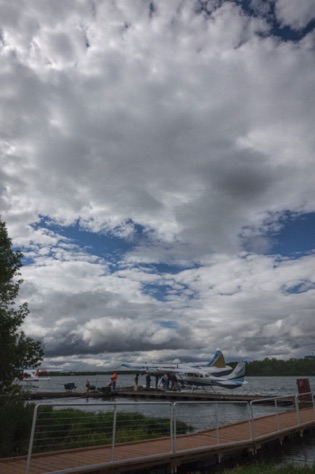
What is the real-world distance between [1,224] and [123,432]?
29.7ft

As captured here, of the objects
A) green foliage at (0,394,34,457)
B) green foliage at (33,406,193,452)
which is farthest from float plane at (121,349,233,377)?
green foliage at (0,394,34,457)

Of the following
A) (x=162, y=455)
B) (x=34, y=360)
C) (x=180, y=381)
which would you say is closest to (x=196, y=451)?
(x=162, y=455)

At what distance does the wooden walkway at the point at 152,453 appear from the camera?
→ 927cm

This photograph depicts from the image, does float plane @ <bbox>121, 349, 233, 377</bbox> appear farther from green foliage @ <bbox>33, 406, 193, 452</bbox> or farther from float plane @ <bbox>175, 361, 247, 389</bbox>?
green foliage @ <bbox>33, 406, 193, 452</bbox>

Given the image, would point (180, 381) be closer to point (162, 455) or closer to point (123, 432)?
point (123, 432)

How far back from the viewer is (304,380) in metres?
26.3

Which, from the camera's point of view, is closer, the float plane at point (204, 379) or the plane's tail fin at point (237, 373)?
the float plane at point (204, 379)

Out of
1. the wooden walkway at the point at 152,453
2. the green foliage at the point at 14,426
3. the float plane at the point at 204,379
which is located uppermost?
the float plane at the point at 204,379

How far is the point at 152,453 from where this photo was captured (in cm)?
1105

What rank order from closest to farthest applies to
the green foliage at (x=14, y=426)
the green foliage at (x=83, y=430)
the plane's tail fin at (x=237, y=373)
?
the green foliage at (x=14, y=426) → the green foliage at (x=83, y=430) → the plane's tail fin at (x=237, y=373)

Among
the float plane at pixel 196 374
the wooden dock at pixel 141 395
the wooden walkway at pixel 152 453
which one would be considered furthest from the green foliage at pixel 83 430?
the float plane at pixel 196 374

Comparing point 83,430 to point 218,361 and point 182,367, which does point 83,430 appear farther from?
point 218,361

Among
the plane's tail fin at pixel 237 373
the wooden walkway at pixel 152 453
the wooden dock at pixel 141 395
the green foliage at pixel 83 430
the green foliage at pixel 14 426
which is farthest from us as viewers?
the plane's tail fin at pixel 237 373

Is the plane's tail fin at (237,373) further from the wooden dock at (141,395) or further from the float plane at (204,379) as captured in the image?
the wooden dock at (141,395)
